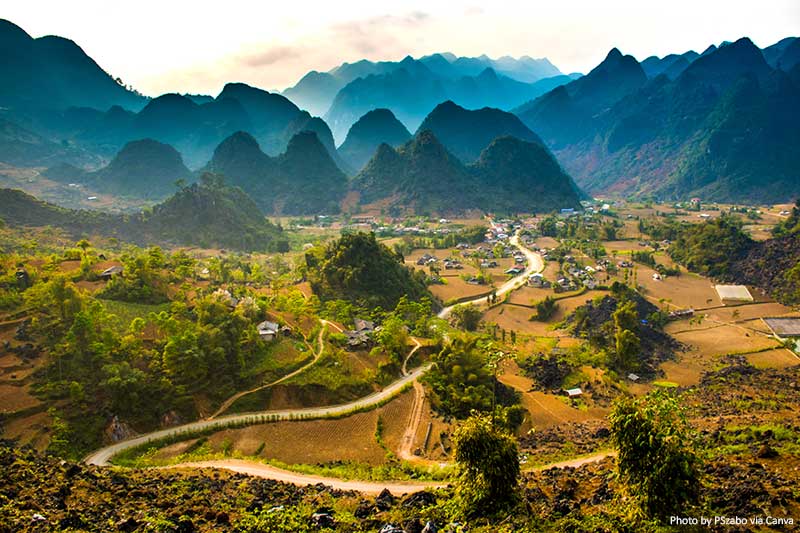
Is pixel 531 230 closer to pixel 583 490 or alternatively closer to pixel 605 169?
pixel 583 490

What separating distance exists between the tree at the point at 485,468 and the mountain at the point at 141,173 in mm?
133024

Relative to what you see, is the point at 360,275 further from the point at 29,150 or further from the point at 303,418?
the point at 29,150

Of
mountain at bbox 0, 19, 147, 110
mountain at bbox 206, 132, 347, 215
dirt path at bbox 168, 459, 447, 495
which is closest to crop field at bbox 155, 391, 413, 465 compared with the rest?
dirt path at bbox 168, 459, 447, 495

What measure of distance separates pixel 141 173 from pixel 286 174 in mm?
39819

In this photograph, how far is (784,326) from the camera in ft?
146

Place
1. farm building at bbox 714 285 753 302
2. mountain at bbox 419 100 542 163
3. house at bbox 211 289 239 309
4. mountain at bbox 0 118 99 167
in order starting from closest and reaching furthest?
house at bbox 211 289 239 309, farm building at bbox 714 285 753 302, mountain at bbox 0 118 99 167, mountain at bbox 419 100 542 163

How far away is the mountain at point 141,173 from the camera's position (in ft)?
416

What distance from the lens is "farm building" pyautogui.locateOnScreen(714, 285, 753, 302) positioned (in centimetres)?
5359

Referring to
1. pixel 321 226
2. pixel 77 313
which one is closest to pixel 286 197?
pixel 321 226

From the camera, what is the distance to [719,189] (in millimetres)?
134625

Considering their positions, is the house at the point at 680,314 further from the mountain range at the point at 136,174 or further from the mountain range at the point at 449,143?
the mountain range at the point at 136,174

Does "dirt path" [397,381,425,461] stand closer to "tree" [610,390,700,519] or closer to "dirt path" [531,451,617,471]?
"dirt path" [531,451,617,471]

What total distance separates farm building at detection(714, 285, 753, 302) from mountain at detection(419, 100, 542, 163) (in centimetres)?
13658

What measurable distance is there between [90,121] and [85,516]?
210 m
